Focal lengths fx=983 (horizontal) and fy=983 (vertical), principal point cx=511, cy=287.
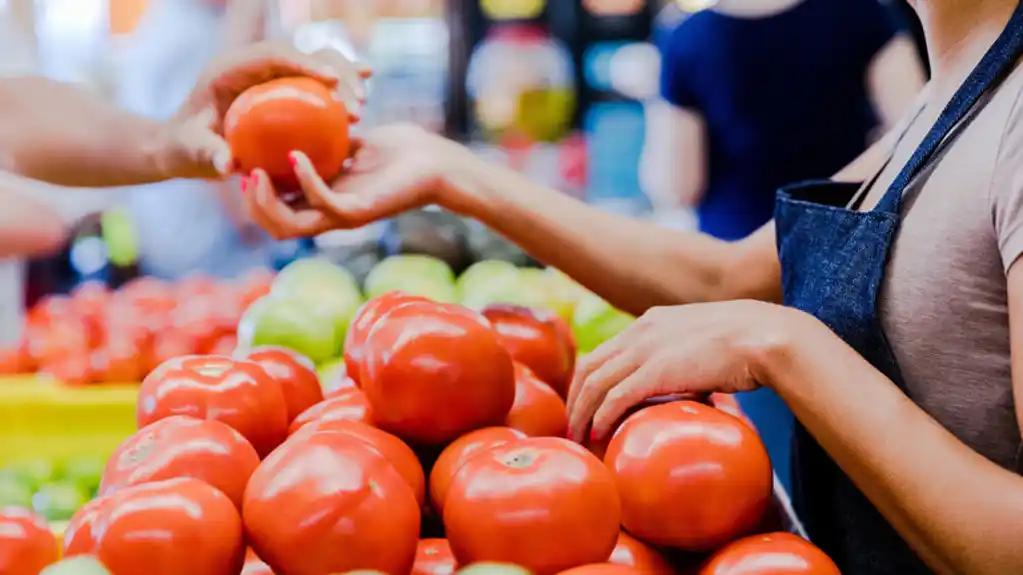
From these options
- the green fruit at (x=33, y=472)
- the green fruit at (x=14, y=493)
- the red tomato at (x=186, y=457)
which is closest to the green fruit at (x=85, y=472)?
the green fruit at (x=33, y=472)

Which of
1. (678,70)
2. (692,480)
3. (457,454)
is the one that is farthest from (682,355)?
(678,70)

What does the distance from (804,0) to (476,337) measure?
180 centimetres

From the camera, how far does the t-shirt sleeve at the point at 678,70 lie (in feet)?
9.07

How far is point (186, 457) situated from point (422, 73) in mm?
5510

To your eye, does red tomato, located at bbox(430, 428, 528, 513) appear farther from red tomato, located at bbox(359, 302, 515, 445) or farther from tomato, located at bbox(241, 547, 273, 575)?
tomato, located at bbox(241, 547, 273, 575)

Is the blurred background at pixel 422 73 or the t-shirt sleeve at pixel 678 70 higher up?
the t-shirt sleeve at pixel 678 70

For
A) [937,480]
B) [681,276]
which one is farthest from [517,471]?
[681,276]

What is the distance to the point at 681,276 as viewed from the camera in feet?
5.56

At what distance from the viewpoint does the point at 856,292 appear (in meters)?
1.14

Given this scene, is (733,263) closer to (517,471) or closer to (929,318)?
(929,318)

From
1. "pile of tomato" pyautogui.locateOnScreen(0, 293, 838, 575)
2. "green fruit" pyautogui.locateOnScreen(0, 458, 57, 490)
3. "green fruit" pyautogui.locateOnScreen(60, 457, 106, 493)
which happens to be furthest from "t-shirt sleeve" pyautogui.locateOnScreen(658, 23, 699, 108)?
"green fruit" pyautogui.locateOnScreen(0, 458, 57, 490)

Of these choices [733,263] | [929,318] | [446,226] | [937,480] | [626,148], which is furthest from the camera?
[626,148]

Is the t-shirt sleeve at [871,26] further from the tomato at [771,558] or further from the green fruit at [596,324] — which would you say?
the tomato at [771,558]

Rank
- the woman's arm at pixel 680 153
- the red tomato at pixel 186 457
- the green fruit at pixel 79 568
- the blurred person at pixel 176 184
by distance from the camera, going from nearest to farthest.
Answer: the green fruit at pixel 79 568, the red tomato at pixel 186 457, the woman's arm at pixel 680 153, the blurred person at pixel 176 184
